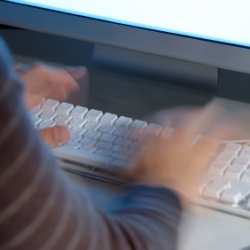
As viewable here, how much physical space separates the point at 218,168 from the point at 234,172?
0.05ft

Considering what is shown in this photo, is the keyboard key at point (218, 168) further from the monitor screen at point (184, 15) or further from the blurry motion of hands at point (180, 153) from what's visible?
the monitor screen at point (184, 15)

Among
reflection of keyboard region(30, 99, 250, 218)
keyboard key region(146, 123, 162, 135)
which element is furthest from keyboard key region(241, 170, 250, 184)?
keyboard key region(146, 123, 162, 135)

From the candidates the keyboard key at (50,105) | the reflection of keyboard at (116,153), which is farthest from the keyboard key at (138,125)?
the keyboard key at (50,105)

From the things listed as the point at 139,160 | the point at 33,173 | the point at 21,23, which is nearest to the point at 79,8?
the point at 21,23

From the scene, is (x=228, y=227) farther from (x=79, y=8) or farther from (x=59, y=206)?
(x=79, y=8)

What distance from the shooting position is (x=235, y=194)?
36 cm

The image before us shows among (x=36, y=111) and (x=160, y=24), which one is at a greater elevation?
(x=160, y=24)

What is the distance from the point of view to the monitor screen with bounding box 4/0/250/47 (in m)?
0.46

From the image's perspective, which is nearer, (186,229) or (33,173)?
(33,173)

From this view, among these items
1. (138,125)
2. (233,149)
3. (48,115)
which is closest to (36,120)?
(48,115)

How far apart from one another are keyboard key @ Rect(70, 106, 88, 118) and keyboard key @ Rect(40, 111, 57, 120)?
0.02 m

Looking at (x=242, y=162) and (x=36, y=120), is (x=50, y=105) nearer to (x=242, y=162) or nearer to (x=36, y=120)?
(x=36, y=120)

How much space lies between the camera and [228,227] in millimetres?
355

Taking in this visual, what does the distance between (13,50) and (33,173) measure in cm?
49
